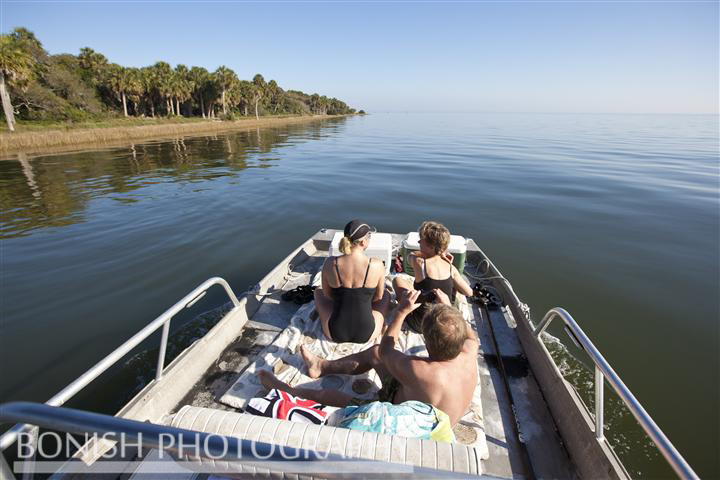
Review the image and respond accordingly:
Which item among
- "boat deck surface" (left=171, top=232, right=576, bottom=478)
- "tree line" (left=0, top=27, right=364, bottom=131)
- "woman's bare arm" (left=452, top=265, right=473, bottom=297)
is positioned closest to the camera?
"boat deck surface" (left=171, top=232, right=576, bottom=478)

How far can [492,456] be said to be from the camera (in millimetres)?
2781

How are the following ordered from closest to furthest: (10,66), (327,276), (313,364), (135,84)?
1. (313,364)
2. (327,276)
3. (10,66)
4. (135,84)

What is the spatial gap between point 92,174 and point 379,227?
16.8 meters

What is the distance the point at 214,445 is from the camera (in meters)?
1.17

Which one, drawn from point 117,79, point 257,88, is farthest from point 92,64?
point 257,88

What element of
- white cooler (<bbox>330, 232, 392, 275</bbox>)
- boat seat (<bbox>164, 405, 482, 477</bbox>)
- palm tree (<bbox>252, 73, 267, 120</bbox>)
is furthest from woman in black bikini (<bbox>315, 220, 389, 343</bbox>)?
palm tree (<bbox>252, 73, 267, 120</bbox>)

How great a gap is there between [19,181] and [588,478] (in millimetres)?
23077

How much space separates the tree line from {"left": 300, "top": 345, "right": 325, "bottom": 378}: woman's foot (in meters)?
39.7

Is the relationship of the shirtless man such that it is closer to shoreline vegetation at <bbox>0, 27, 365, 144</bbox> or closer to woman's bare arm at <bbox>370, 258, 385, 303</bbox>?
woman's bare arm at <bbox>370, 258, 385, 303</bbox>

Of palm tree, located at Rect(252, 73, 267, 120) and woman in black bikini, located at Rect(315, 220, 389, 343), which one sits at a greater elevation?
palm tree, located at Rect(252, 73, 267, 120)

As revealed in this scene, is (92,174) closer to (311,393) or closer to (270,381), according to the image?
(270,381)

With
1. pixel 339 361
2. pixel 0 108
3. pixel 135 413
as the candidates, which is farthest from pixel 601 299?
pixel 0 108

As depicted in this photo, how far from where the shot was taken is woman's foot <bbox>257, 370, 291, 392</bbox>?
322 cm

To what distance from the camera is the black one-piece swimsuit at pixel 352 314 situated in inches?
148
